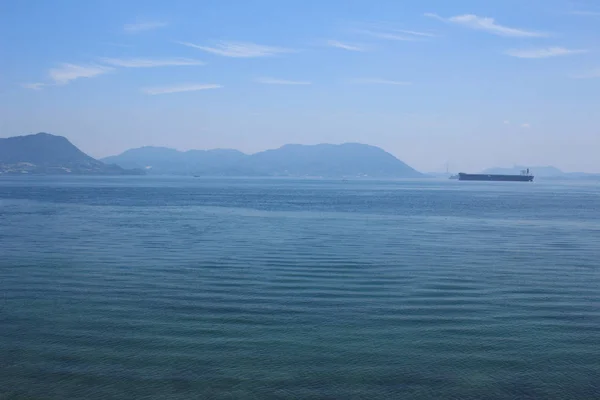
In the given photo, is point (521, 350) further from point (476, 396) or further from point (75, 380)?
point (75, 380)

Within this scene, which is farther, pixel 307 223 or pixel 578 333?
pixel 307 223

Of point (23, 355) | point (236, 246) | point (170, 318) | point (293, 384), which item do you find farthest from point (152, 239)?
point (293, 384)

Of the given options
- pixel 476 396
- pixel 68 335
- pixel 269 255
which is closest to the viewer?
pixel 476 396

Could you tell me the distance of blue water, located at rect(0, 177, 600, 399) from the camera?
41.8 ft

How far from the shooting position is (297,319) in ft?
57.0

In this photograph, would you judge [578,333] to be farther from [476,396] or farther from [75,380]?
[75,380]

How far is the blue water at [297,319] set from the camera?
1275 cm

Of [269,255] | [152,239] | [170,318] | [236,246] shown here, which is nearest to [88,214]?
[152,239]

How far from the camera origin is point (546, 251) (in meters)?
32.3

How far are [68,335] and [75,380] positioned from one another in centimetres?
346

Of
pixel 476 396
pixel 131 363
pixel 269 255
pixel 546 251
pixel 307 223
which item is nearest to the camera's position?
pixel 476 396

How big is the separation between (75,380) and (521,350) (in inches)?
432

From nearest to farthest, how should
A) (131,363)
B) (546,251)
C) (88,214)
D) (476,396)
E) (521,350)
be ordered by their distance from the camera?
(476,396) < (131,363) < (521,350) < (546,251) < (88,214)

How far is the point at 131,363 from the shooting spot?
13.7 m
